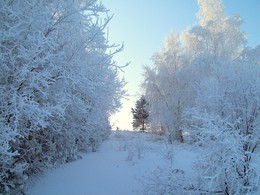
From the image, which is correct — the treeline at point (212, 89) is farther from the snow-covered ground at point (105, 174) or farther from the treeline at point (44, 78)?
the treeline at point (44, 78)

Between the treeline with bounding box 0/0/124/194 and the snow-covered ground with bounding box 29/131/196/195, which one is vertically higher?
the treeline with bounding box 0/0/124/194

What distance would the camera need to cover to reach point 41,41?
483 cm

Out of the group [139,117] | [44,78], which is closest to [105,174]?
[44,78]

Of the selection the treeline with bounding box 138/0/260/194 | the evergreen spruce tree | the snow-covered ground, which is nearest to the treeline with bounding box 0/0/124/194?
the snow-covered ground

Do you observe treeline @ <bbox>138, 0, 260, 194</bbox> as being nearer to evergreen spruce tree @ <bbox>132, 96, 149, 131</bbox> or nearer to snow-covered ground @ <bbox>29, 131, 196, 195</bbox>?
snow-covered ground @ <bbox>29, 131, 196, 195</bbox>

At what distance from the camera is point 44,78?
5105mm

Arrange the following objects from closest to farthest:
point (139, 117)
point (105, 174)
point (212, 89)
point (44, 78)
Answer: point (44, 78) < point (212, 89) < point (105, 174) < point (139, 117)

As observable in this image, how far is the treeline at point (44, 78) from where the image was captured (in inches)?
190

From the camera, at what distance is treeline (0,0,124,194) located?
4816 millimetres

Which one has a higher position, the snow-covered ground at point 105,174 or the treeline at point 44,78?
the treeline at point 44,78

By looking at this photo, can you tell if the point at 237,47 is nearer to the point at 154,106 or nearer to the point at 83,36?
the point at 154,106

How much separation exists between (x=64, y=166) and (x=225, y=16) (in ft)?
58.1

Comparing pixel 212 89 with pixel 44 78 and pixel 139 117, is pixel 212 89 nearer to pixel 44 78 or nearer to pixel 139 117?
pixel 44 78

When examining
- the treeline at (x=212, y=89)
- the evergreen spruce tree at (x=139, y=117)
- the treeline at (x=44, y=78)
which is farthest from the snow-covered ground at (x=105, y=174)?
the evergreen spruce tree at (x=139, y=117)
